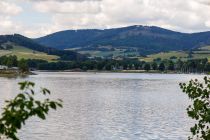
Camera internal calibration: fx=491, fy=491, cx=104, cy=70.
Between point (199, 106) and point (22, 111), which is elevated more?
point (22, 111)

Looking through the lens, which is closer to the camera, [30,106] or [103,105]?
[30,106]

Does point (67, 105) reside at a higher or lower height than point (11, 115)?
lower

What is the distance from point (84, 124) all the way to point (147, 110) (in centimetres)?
2226

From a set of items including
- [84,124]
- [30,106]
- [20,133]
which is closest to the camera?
[30,106]

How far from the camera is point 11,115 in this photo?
10.8m

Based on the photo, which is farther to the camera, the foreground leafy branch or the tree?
the tree

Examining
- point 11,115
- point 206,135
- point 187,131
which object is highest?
point 11,115

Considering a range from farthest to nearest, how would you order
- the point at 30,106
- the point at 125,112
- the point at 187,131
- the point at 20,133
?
the point at 125,112
the point at 187,131
the point at 20,133
the point at 30,106

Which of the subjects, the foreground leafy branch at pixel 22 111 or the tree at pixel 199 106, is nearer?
the foreground leafy branch at pixel 22 111

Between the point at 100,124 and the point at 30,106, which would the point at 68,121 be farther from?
the point at 30,106

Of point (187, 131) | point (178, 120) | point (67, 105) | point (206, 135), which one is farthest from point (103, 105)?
point (206, 135)

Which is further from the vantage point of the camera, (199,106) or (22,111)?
(199,106)

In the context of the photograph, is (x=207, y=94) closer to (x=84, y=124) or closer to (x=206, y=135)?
(x=206, y=135)

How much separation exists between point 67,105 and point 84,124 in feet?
86.6
